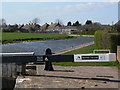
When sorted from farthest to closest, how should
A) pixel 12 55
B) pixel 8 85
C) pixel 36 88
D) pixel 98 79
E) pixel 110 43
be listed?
pixel 110 43
pixel 12 55
pixel 8 85
pixel 98 79
pixel 36 88

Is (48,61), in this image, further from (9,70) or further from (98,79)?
(98,79)

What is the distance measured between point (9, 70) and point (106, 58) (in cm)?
411

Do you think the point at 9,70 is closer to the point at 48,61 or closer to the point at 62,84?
the point at 48,61

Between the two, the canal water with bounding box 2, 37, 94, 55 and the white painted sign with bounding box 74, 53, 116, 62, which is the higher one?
the white painted sign with bounding box 74, 53, 116, 62

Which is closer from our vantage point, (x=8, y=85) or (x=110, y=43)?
(x=8, y=85)

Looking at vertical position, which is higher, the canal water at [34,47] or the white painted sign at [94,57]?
the white painted sign at [94,57]

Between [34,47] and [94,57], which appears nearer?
[94,57]

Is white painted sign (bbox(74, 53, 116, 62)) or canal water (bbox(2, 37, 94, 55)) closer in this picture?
white painted sign (bbox(74, 53, 116, 62))

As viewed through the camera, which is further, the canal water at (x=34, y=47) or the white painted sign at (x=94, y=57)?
the canal water at (x=34, y=47)

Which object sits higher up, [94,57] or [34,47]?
[94,57]

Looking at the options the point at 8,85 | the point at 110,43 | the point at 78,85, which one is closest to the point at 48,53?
the point at 8,85

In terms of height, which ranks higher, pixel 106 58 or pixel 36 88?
pixel 106 58

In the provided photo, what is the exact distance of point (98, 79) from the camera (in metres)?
9.79

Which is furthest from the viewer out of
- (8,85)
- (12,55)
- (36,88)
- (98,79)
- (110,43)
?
(110,43)
